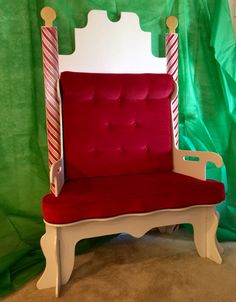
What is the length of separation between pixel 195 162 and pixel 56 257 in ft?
2.89

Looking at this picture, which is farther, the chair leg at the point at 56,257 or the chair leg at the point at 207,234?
the chair leg at the point at 207,234

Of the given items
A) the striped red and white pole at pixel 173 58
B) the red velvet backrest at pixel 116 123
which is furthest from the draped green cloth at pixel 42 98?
the red velvet backrest at pixel 116 123

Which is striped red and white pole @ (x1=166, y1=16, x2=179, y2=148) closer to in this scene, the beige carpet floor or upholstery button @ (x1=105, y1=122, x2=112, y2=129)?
upholstery button @ (x1=105, y1=122, x2=112, y2=129)

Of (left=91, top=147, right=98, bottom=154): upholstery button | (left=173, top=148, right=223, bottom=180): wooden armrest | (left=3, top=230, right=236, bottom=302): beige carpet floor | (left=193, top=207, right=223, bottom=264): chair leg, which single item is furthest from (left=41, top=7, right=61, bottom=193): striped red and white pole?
(left=193, top=207, right=223, bottom=264): chair leg

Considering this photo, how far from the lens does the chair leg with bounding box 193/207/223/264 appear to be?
1.43 meters

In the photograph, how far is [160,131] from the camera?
1742 mm

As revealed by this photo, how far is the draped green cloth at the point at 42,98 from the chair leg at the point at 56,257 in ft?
0.49

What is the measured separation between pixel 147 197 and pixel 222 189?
42 centimetres

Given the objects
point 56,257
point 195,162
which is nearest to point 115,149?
point 195,162

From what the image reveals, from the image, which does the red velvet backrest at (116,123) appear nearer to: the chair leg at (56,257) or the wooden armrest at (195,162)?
the wooden armrest at (195,162)

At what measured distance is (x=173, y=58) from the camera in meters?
1.82

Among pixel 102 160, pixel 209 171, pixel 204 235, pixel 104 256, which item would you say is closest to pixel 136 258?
pixel 104 256

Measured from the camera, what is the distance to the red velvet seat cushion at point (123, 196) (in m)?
1.17

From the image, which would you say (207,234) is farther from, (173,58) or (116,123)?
(173,58)
